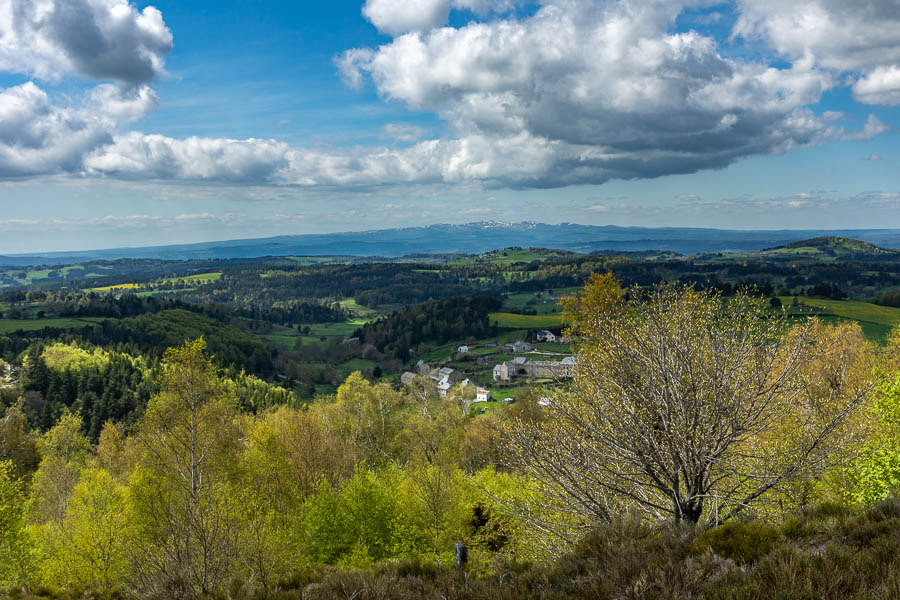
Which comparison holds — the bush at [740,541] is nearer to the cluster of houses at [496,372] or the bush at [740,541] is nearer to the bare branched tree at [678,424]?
the bare branched tree at [678,424]

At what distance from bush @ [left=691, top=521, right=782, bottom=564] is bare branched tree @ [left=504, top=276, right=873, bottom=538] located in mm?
1622

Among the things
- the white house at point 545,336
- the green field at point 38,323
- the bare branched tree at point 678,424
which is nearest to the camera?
the bare branched tree at point 678,424

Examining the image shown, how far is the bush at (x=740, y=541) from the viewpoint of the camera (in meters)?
8.17

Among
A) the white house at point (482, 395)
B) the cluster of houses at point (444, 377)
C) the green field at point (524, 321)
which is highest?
the green field at point (524, 321)

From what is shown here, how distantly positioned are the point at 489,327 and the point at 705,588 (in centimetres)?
14635

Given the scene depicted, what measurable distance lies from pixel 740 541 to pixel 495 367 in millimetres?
100159

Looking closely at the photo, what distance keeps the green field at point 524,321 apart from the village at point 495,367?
11740mm

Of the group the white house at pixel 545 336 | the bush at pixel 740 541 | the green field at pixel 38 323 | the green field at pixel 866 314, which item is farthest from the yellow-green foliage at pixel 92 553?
the green field at pixel 38 323

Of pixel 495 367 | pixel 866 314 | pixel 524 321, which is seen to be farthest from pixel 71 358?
pixel 866 314

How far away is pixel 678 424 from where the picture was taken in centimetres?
1127

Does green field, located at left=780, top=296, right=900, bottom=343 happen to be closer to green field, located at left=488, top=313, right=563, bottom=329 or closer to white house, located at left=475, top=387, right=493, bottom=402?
white house, located at left=475, top=387, right=493, bottom=402

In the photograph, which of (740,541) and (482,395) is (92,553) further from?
(482,395)

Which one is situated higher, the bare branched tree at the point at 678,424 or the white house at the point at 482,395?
the bare branched tree at the point at 678,424

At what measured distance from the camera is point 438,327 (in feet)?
510
